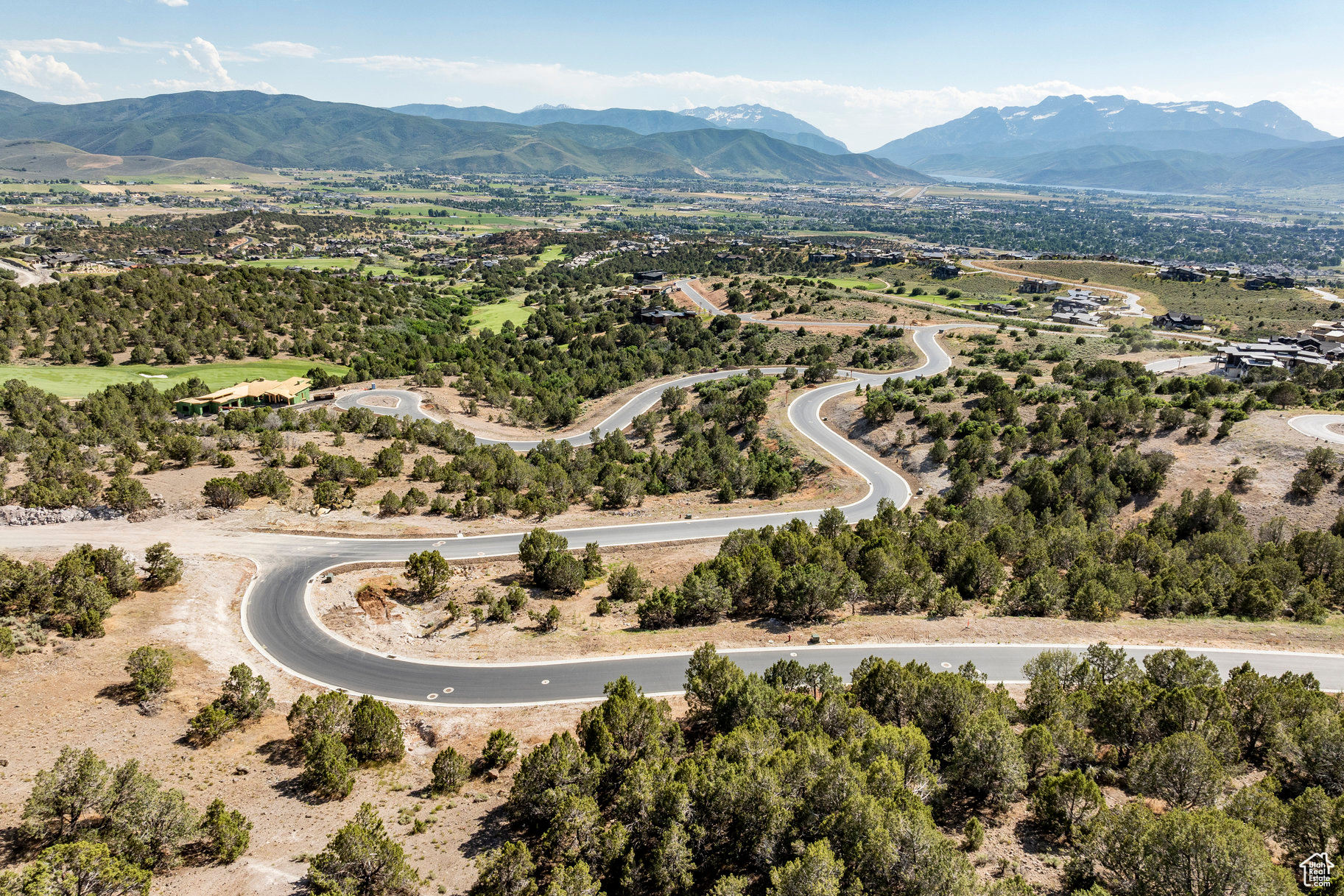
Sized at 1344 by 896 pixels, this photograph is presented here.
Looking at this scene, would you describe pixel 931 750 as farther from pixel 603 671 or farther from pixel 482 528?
pixel 482 528

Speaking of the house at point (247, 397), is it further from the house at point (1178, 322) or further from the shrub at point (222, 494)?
the house at point (1178, 322)

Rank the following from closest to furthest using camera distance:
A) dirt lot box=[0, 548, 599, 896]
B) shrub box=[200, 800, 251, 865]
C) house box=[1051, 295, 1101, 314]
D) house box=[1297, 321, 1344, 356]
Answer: shrub box=[200, 800, 251, 865] < dirt lot box=[0, 548, 599, 896] < house box=[1297, 321, 1344, 356] < house box=[1051, 295, 1101, 314]

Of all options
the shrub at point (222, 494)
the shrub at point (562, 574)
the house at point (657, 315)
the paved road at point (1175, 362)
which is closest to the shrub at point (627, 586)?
the shrub at point (562, 574)

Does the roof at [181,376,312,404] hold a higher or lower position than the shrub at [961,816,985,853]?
higher

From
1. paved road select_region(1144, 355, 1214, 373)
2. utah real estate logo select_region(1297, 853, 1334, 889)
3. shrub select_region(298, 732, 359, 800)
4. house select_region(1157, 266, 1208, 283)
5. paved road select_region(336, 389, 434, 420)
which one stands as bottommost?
shrub select_region(298, 732, 359, 800)

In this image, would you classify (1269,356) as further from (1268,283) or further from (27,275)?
(27,275)

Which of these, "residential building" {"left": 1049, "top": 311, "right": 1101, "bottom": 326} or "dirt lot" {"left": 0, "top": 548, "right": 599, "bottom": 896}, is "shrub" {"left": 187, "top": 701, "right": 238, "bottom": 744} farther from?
"residential building" {"left": 1049, "top": 311, "right": 1101, "bottom": 326}

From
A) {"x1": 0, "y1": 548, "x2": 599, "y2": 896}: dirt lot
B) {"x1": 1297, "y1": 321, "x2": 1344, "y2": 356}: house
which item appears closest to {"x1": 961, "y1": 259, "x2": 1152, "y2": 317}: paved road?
{"x1": 1297, "y1": 321, "x2": 1344, "y2": 356}: house

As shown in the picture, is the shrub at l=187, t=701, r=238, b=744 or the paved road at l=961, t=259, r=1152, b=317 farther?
the paved road at l=961, t=259, r=1152, b=317
